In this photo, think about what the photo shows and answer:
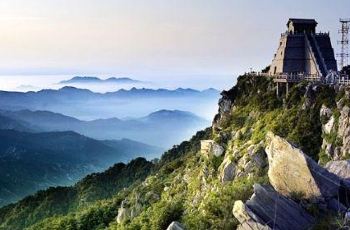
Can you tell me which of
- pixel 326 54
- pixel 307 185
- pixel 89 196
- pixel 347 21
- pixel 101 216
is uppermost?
pixel 347 21

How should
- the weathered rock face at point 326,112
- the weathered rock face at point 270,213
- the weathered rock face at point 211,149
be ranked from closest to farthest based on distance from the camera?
the weathered rock face at point 270,213, the weathered rock face at point 326,112, the weathered rock face at point 211,149

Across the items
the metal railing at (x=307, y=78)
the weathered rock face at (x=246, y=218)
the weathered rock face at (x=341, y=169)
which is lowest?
the weathered rock face at (x=246, y=218)

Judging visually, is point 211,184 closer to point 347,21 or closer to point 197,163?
point 197,163

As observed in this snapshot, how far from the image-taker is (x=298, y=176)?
2395 cm

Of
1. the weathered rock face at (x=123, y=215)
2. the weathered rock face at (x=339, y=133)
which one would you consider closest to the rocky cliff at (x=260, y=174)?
the weathered rock face at (x=123, y=215)

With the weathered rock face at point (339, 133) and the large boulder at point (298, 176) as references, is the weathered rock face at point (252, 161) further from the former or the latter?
the large boulder at point (298, 176)

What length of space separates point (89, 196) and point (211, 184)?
284 ft

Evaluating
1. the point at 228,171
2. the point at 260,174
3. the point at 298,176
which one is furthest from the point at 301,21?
the point at 298,176

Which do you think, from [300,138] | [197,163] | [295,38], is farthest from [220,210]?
[295,38]

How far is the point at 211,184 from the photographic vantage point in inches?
2085

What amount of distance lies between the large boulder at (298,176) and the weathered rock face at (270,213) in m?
1.03

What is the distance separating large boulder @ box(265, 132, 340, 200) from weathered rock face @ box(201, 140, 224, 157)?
3321 cm

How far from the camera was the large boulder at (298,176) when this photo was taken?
2350 centimetres

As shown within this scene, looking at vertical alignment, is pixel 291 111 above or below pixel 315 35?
below
